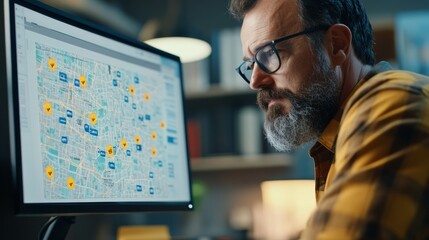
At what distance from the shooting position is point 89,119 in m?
1.07

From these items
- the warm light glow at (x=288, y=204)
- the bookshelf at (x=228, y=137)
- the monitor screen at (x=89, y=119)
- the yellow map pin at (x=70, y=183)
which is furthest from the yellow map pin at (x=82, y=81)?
the bookshelf at (x=228, y=137)

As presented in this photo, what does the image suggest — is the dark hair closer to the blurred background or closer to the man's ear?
the man's ear

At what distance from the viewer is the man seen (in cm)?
76

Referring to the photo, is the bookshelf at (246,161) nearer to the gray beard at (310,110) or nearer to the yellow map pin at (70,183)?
the gray beard at (310,110)

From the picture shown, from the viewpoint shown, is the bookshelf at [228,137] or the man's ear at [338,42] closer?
the man's ear at [338,42]

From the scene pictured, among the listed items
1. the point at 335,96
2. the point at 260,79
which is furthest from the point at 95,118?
the point at 335,96

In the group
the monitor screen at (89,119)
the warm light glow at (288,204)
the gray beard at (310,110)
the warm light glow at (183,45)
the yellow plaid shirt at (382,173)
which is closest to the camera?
the yellow plaid shirt at (382,173)

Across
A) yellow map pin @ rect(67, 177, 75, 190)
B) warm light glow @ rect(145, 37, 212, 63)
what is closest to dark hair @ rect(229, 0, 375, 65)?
yellow map pin @ rect(67, 177, 75, 190)

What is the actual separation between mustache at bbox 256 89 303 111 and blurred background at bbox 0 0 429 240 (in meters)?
1.43

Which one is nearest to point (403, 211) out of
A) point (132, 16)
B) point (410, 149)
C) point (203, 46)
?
point (410, 149)

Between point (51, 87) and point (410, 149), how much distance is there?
1.85 ft

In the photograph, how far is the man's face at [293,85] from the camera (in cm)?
118

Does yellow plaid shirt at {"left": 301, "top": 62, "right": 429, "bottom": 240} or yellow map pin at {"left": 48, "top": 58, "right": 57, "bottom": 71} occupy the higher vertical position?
yellow map pin at {"left": 48, "top": 58, "right": 57, "bottom": 71}

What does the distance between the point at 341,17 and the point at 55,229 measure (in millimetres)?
660
